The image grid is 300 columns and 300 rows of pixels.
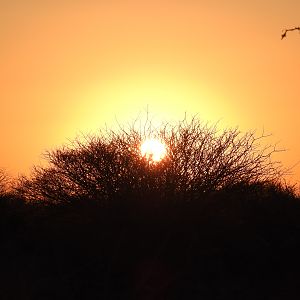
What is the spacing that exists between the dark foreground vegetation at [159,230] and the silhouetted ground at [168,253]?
0.08 ft

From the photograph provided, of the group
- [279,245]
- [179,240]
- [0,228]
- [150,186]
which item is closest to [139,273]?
[179,240]

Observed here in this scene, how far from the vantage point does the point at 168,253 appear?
17.0 m

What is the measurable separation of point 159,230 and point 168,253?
61cm

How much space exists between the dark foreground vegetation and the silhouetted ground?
0.02 m

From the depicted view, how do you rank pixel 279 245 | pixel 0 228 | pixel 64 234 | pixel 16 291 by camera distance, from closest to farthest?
1. pixel 16 291
2. pixel 279 245
3. pixel 64 234
4. pixel 0 228

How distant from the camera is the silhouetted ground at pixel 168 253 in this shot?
1520 cm

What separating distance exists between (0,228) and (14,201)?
13.0 feet

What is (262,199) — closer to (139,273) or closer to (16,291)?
(139,273)

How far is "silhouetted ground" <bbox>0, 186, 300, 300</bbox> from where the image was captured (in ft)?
49.9

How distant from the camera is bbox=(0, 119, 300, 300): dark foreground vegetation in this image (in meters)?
15.5

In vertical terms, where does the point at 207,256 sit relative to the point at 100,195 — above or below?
below

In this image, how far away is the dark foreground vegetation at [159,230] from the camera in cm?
1552

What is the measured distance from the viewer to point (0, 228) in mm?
23500

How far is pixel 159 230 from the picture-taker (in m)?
17.2
